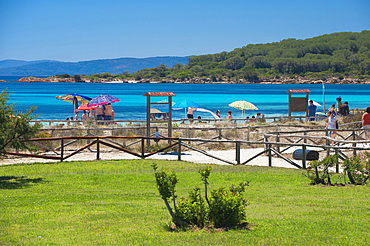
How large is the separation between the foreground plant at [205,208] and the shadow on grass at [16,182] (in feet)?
19.0

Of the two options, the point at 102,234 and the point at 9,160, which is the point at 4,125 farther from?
the point at 102,234

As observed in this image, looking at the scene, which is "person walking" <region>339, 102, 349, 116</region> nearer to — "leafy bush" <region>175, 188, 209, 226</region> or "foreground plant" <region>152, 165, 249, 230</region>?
"foreground plant" <region>152, 165, 249, 230</region>

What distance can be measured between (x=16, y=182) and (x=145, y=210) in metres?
5.17

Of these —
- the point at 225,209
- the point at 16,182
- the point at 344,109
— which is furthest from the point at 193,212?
the point at 344,109

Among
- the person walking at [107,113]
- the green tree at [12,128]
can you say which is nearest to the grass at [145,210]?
the green tree at [12,128]

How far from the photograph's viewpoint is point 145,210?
880 cm

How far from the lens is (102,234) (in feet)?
23.1

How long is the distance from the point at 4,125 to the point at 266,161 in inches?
368

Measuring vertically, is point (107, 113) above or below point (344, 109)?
below

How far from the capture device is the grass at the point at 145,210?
22.0ft

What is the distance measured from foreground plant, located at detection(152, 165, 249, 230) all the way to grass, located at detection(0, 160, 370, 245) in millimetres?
304

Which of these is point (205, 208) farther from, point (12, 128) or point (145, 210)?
point (12, 128)

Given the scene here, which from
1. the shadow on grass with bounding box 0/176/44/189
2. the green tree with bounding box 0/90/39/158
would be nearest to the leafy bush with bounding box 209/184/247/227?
Result: the shadow on grass with bounding box 0/176/44/189

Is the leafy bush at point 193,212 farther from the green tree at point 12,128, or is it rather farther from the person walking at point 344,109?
the person walking at point 344,109
